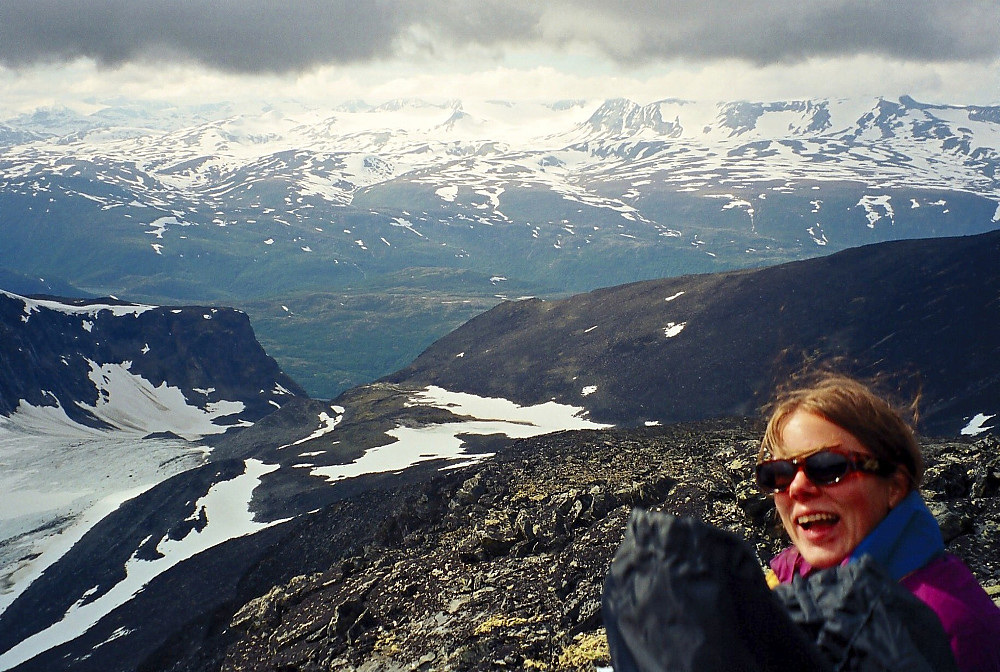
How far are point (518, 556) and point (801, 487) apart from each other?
2007cm

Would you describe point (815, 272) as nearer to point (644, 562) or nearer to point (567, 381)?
point (567, 381)

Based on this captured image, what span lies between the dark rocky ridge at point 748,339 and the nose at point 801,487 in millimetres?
74713

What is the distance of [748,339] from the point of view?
363ft

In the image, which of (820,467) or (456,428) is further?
(456,428)

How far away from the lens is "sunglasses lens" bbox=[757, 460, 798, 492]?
14.0 feet

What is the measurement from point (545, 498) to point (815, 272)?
363ft

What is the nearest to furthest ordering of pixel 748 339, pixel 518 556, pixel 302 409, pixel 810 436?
pixel 810 436, pixel 518 556, pixel 748 339, pixel 302 409

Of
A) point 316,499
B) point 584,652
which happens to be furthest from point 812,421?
point 316,499

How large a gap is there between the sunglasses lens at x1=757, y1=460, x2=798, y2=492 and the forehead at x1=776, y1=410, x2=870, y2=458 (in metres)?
0.08

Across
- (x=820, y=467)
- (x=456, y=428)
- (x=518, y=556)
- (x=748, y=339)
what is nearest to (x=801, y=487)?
(x=820, y=467)

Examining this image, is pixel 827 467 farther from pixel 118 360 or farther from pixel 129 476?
pixel 118 360

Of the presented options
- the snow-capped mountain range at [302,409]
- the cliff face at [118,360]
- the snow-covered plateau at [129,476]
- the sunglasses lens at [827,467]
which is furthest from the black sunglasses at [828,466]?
the cliff face at [118,360]

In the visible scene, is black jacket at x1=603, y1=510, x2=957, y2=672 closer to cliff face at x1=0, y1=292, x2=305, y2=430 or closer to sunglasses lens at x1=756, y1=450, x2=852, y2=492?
sunglasses lens at x1=756, y1=450, x2=852, y2=492

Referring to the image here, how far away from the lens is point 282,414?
384 ft
